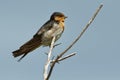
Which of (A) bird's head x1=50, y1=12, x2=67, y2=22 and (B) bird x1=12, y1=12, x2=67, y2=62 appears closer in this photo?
(B) bird x1=12, y1=12, x2=67, y2=62

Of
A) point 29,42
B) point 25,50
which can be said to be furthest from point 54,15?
point 25,50

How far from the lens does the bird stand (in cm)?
719

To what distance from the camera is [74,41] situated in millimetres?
3311

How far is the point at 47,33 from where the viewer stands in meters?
8.05

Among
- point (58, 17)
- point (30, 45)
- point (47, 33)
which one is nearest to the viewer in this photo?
point (30, 45)

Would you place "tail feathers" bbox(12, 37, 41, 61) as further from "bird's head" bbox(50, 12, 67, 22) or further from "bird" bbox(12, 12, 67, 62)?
"bird's head" bbox(50, 12, 67, 22)

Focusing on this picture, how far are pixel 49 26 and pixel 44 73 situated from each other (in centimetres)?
525

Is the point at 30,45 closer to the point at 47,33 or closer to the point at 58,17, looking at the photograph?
the point at 47,33

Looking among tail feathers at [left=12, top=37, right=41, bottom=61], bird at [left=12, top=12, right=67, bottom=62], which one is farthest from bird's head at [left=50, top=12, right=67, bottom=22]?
tail feathers at [left=12, top=37, right=41, bottom=61]

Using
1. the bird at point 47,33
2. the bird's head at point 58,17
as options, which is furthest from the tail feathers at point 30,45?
the bird's head at point 58,17

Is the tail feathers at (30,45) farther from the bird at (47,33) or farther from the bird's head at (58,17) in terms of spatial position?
the bird's head at (58,17)

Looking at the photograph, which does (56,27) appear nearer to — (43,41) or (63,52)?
(43,41)

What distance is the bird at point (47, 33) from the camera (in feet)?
23.6

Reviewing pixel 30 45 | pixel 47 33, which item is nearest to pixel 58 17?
pixel 47 33
